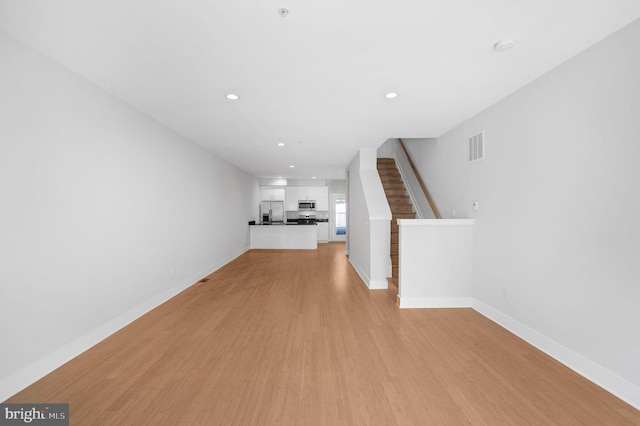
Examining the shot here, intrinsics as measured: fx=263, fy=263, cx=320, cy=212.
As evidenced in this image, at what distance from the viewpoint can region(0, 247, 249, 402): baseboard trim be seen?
1.88m

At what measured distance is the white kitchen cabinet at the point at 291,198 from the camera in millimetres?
10516

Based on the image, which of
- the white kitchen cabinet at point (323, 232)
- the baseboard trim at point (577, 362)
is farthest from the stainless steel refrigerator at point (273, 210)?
the baseboard trim at point (577, 362)

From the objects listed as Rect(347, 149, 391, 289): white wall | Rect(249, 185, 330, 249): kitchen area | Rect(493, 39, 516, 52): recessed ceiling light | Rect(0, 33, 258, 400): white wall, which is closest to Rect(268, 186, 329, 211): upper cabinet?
Rect(249, 185, 330, 249): kitchen area

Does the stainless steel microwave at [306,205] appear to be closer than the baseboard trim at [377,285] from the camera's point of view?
No

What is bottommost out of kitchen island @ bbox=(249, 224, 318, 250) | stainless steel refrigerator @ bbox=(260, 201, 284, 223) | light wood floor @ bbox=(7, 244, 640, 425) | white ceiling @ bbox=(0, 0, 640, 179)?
light wood floor @ bbox=(7, 244, 640, 425)

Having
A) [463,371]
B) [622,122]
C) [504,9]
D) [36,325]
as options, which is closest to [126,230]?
[36,325]

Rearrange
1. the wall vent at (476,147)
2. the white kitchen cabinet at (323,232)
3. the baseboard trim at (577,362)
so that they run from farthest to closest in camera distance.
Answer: the white kitchen cabinet at (323,232) < the wall vent at (476,147) < the baseboard trim at (577,362)

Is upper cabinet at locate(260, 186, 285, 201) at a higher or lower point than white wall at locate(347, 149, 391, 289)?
higher

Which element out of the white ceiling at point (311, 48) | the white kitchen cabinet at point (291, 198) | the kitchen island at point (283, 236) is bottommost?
the kitchen island at point (283, 236)

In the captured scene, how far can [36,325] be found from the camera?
6.74ft

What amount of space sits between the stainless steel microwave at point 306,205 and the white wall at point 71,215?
6646 millimetres

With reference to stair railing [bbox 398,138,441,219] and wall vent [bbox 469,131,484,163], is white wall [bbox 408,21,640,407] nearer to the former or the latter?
wall vent [bbox 469,131,484,163]

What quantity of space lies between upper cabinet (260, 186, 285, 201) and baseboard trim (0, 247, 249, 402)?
22.2ft

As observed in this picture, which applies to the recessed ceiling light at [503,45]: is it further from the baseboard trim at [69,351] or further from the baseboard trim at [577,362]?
the baseboard trim at [69,351]
